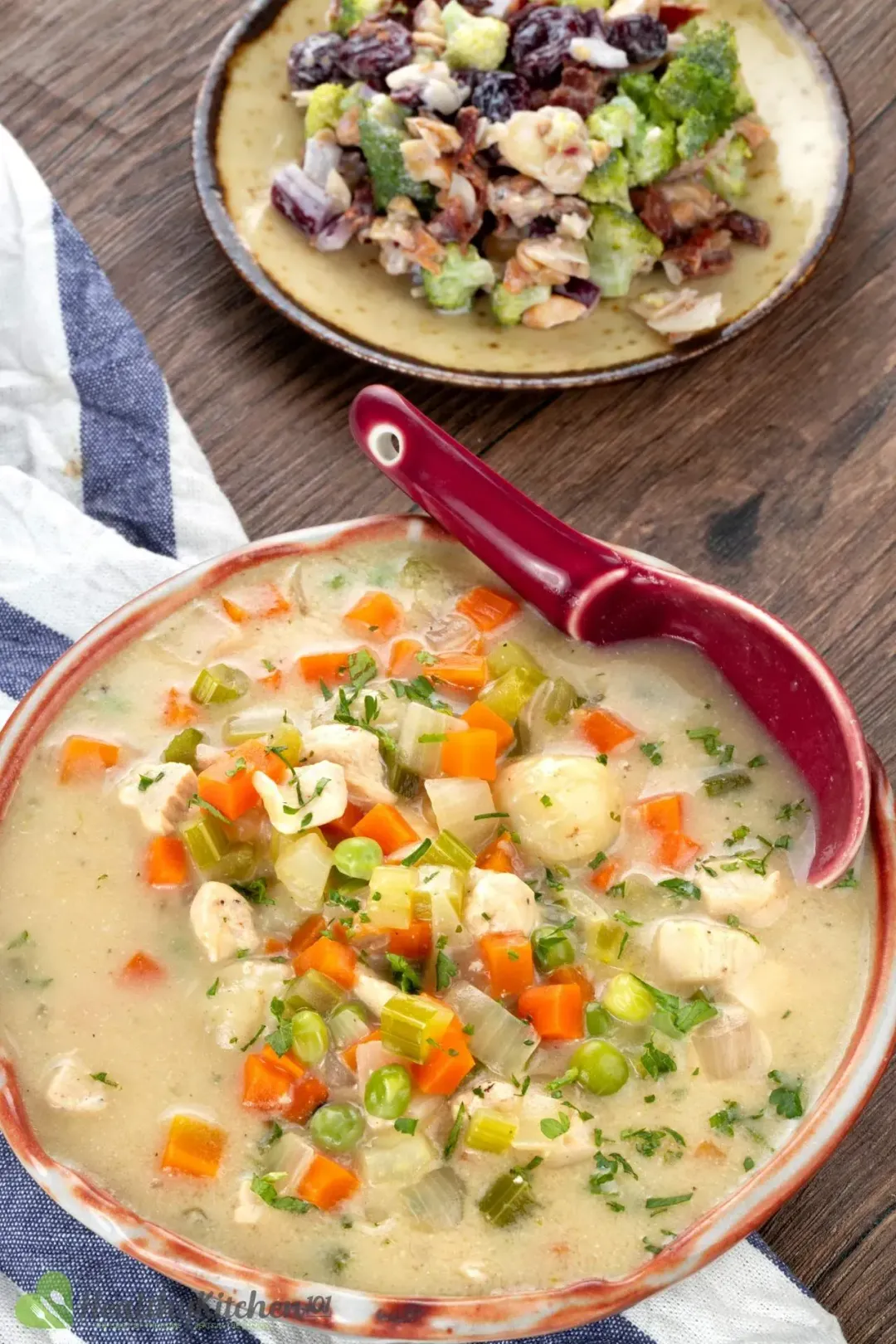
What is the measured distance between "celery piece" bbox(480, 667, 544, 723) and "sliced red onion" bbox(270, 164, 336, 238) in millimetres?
1196

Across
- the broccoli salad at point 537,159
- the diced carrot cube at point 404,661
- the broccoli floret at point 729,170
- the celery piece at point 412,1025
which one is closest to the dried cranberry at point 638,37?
the broccoli salad at point 537,159

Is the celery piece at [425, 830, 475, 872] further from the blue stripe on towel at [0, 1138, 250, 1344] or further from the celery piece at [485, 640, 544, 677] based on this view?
the blue stripe on towel at [0, 1138, 250, 1344]

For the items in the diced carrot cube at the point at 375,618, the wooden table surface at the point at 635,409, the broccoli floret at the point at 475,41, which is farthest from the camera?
the broccoli floret at the point at 475,41

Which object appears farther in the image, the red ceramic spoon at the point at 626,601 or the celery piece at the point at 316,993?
the red ceramic spoon at the point at 626,601

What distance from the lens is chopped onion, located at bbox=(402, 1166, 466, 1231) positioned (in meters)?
1.96

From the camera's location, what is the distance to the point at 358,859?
6.93 feet

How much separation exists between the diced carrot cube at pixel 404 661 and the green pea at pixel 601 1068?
0.66m

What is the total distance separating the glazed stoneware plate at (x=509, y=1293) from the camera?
1834mm

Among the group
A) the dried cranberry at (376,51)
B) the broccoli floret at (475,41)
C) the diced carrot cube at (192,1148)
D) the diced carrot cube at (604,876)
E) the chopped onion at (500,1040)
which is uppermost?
the broccoli floret at (475,41)

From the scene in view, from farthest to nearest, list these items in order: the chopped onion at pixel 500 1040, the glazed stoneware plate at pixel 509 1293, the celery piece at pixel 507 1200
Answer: the chopped onion at pixel 500 1040 → the celery piece at pixel 507 1200 → the glazed stoneware plate at pixel 509 1293

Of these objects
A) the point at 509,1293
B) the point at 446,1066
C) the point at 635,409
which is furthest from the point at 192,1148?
the point at 635,409

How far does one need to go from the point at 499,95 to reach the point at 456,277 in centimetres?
38

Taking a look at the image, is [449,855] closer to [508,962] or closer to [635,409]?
[508,962]

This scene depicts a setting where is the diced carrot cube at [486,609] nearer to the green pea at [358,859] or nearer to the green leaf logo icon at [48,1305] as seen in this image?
the green pea at [358,859]
